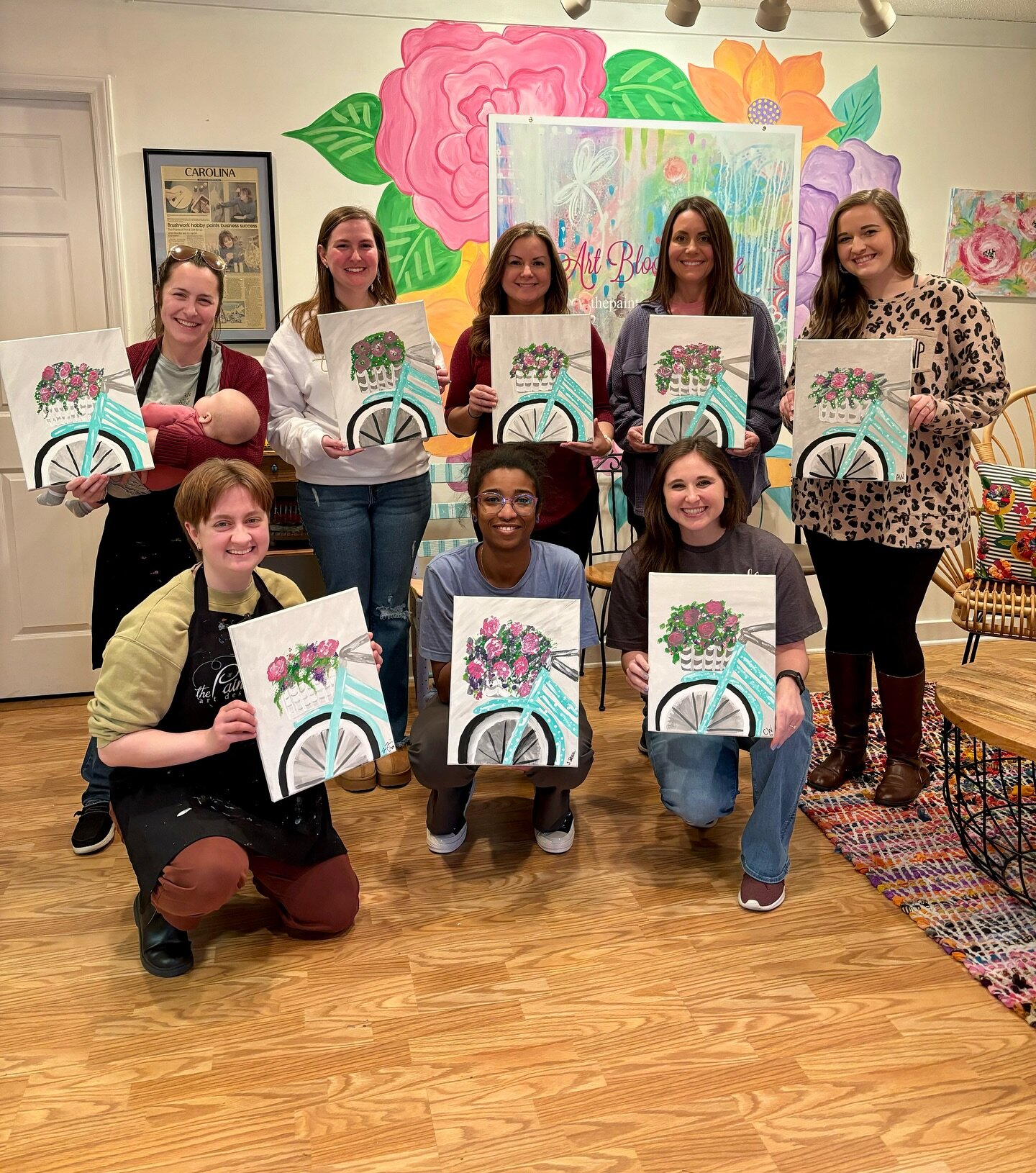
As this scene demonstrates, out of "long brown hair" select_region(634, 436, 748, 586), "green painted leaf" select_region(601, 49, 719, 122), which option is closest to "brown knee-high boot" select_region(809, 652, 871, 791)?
"long brown hair" select_region(634, 436, 748, 586)

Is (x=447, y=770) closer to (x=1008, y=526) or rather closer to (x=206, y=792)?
(x=206, y=792)

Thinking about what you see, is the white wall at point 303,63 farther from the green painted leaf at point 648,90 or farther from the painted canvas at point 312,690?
the painted canvas at point 312,690

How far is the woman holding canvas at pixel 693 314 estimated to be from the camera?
2396mm

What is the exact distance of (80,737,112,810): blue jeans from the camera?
95.3 inches

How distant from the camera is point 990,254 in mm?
4066

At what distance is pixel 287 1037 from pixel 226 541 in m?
0.88

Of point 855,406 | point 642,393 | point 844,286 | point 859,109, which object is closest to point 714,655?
point 855,406

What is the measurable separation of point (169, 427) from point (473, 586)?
74 cm

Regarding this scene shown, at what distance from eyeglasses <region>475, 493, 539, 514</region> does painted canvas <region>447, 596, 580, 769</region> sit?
228 millimetres

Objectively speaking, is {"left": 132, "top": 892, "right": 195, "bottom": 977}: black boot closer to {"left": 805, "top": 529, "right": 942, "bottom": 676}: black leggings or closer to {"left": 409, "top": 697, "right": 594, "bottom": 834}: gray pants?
{"left": 409, "top": 697, "right": 594, "bottom": 834}: gray pants

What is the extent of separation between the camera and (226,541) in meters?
1.82

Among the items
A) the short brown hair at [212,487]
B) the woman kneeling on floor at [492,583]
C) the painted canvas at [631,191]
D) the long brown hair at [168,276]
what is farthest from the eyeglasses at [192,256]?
the painted canvas at [631,191]

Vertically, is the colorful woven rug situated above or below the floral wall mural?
below

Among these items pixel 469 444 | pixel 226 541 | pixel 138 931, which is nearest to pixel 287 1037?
pixel 138 931
